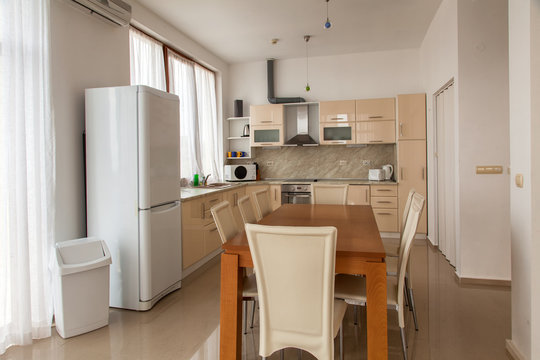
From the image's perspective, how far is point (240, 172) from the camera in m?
5.61

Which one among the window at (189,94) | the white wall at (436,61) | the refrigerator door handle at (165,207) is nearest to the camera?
the refrigerator door handle at (165,207)

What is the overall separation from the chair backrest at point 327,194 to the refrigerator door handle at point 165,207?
4.78 feet

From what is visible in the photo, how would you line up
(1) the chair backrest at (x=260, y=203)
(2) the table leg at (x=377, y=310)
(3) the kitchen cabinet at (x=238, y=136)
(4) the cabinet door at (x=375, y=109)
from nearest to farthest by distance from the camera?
(2) the table leg at (x=377, y=310) < (1) the chair backrest at (x=260, y=203) < (4) the cabinet door at (x=375, y=109) < (3) the kitchen cabinet at (x=238, y=136)

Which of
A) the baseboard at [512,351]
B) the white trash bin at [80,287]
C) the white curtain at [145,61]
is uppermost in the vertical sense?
the white curtain at [145,61]

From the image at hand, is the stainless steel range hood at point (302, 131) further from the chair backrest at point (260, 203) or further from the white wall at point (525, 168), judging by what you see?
the white wall at point (525, 168)

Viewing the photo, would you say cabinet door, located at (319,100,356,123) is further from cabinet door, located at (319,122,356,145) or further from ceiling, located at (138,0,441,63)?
ceiling, located at (138,0,441,63)

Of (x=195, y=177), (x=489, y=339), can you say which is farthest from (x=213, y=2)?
(x=489, y=339)

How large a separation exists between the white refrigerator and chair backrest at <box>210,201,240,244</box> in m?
0.88

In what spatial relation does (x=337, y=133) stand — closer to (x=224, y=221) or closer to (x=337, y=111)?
(x=337, y=111)

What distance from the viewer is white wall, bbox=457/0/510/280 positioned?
315cm

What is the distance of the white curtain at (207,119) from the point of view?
5219 millimetres

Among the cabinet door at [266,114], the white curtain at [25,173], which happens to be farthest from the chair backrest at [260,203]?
the cabinet door at [266,114]

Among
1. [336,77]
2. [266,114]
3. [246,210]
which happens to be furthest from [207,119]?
[246,210]

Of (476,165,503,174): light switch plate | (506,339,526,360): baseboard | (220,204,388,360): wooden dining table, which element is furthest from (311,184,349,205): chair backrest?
(506,339,526,360): baseboard
